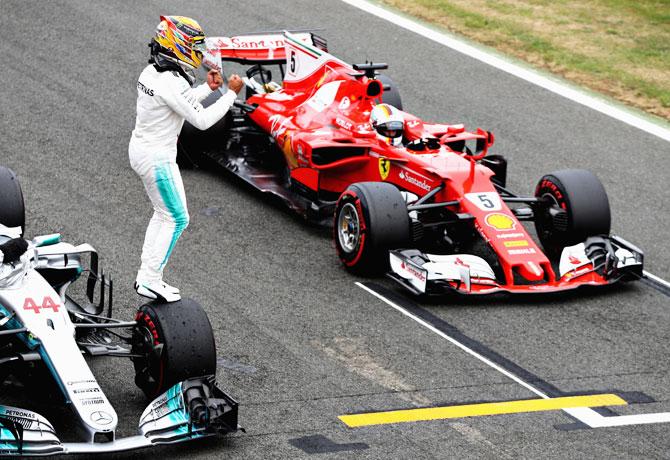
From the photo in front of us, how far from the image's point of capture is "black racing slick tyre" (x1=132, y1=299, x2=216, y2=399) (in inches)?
350

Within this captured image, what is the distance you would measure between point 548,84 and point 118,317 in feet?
32.0

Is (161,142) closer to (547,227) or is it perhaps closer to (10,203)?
(10,203)

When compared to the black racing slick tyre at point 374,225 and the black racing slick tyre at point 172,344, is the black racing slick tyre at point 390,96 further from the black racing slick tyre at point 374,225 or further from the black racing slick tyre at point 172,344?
the black racing slick tyre at point 172,344

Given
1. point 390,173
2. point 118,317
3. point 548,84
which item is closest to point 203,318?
point 118,317

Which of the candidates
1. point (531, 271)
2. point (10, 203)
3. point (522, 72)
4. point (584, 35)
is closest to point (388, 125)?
point (531, 271)

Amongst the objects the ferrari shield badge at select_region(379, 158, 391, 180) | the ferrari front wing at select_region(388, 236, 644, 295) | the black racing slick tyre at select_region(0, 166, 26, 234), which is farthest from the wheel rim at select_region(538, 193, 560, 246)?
the black racing slick tyre at select_region(0, 166, 26, 234)

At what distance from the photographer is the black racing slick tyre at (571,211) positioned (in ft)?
41.7

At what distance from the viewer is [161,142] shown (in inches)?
375

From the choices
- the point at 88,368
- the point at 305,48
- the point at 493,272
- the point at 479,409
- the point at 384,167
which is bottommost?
the point at 479,409

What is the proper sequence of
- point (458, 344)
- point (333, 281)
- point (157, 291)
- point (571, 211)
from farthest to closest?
point (571, 211) < point (333, 281) < point (458, 344) < point (157, 291)

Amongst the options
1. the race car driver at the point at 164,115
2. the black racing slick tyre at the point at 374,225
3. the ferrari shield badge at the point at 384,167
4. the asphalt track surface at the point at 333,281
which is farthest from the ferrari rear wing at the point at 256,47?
the race car driver at the point at 164,115

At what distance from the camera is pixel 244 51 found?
600 inches

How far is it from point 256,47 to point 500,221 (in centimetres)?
441

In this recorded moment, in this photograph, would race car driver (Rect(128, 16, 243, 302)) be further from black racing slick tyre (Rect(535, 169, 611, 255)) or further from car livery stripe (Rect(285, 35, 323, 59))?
car livery stripe (Rect(285, 35, 323, 59))
